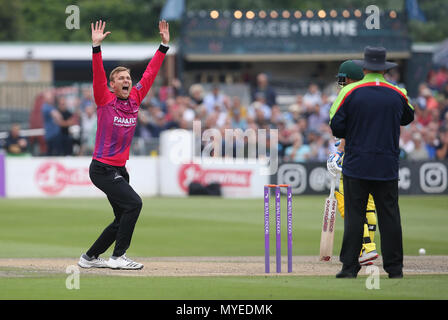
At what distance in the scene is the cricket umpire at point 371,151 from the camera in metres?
9.81

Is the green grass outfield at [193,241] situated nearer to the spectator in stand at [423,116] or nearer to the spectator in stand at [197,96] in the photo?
the spectator in stand at [423,116]

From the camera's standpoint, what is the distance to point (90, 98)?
2850cm

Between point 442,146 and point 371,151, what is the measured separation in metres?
17.9

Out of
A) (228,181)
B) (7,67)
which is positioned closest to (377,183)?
(228,181)

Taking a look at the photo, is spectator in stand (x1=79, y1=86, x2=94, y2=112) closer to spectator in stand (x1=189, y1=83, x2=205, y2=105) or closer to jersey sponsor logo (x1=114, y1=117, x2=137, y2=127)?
spectator in stand (x1=189, y1=83, x2=205, y2=105)

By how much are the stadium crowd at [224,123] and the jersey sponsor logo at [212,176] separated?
1104 millimetres

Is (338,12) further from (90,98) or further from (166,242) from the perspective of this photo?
(166,242)

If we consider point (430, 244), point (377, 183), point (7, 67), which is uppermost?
point (7, 67)

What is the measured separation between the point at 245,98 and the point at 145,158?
655 cm

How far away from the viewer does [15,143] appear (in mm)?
27188

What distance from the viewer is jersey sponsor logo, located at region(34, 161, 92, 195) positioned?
25984 mm
